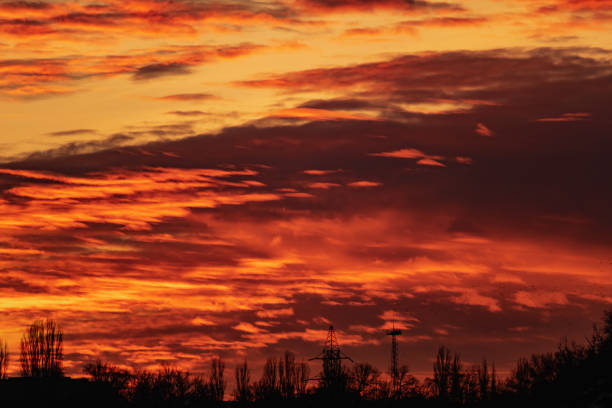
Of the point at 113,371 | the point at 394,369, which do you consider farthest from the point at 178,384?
the point at 394,369

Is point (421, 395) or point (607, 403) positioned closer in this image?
point (607, 403)

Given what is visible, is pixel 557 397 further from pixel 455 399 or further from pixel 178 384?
pixel 178 384

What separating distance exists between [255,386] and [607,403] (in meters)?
105

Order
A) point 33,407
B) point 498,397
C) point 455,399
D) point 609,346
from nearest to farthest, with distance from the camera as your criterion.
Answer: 1. point 609,346
2. point 498,397
3. point 33,407
4. point 455,399

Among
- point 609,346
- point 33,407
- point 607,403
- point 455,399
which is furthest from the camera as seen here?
point 455,399

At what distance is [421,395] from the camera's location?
585 ft

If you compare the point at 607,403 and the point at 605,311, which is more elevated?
the point at 605,311

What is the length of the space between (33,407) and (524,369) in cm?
7455

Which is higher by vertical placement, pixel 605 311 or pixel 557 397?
pixel 605 311

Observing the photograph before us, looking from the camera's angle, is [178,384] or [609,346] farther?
[178,384]

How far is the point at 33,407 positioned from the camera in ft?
519

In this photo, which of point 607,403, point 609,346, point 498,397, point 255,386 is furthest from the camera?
point 255,386

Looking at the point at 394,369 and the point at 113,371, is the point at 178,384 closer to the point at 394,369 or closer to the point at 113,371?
the point at 113,371

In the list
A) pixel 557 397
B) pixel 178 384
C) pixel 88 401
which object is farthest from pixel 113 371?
pixel 557 397
